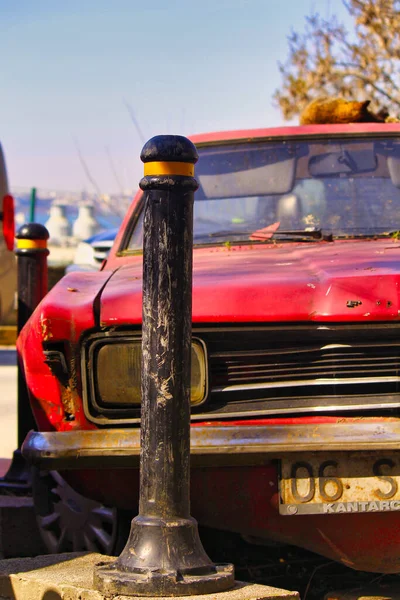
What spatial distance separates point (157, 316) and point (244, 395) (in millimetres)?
590

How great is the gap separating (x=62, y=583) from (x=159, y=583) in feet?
1.15

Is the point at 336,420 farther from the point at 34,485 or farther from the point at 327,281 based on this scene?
the point at 34,485

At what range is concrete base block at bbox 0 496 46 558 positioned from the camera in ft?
15.3

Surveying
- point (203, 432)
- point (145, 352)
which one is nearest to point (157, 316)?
point (145, 352)

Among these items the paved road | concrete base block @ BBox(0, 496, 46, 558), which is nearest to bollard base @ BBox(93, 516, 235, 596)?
concrete base block @ BBox(0, 496, 46, 558)

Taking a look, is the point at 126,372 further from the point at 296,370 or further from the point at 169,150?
the point at 169,150

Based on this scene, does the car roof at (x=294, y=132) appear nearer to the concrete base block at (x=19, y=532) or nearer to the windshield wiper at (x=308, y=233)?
the windshield wiper at (x=308, y=233)

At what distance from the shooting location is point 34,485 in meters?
4.13

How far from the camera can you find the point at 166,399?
292 cm

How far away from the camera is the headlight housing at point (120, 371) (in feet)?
11.0

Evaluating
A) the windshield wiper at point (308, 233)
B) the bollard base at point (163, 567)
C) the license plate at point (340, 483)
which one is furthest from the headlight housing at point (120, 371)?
the windshield wiper at point (308, 233)

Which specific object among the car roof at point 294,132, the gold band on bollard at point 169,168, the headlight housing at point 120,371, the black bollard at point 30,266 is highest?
the car roof at point 294,132

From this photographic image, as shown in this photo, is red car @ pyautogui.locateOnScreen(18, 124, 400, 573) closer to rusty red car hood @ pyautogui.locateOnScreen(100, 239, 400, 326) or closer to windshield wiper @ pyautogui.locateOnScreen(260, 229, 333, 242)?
rusty red car hood @ pyautogui.locateOnScreen(100, 239, 400, 326)

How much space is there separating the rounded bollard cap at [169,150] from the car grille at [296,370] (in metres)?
0.60
